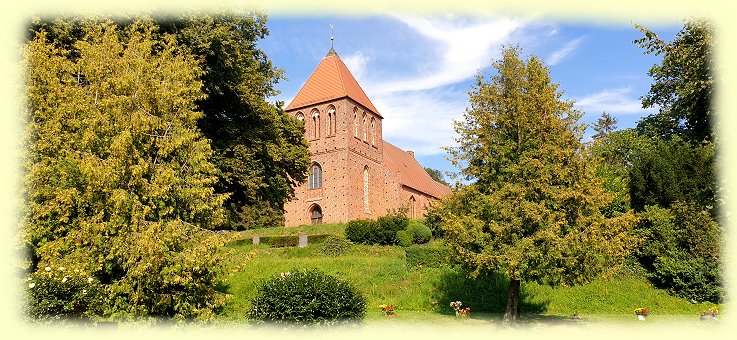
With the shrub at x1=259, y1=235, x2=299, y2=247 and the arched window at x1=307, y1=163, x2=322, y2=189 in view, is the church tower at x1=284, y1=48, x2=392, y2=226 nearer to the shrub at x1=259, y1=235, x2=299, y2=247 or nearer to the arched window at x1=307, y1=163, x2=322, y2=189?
the arched window at x1=307, y1=163, x2=322, y2=189

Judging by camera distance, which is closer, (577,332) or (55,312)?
(55,312)

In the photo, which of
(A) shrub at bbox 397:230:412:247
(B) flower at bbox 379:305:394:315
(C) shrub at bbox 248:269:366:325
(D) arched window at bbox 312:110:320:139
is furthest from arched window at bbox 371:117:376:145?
(C) shrub at bbox 248:269:366:325

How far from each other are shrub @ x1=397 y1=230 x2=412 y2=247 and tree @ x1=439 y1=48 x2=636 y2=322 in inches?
649

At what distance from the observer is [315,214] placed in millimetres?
47062

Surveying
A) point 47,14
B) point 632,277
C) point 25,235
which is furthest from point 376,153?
point 25,235

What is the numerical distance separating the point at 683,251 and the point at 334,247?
1541cm

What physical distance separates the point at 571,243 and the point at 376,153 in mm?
38119

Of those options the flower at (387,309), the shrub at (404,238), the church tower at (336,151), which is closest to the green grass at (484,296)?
the flower at (387,309)

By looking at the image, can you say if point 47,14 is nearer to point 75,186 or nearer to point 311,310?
Result: point 75,186

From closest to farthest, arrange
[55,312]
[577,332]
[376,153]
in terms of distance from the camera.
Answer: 1. [55,312]
2. [577,332]
3. [376,153]

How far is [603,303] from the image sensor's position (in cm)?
1883

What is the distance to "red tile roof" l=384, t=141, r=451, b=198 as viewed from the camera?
54.4 meters

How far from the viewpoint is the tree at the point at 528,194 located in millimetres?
13000

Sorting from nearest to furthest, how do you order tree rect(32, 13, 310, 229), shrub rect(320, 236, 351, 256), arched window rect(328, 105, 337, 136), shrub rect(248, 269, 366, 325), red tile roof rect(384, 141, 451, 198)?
1. shrub rect(248, 269, 366, 325)
2. tree rect(32, 13, 310, 229)
3. shrub rect(320, 236, 351, 256)
4. arched window rect(328, 105, 337, 136)
5. red tile roof rect(384, 141, 451, 198)
